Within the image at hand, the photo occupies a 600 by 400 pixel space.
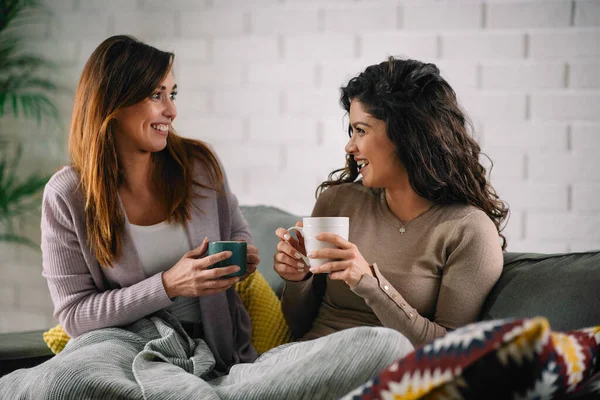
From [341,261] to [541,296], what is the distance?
42cm

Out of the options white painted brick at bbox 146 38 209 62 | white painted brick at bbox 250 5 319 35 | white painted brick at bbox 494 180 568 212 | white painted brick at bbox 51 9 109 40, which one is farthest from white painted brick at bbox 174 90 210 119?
white painted brick at bbox 494 180 568 212

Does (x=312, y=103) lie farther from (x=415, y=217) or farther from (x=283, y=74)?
(x=415, y=217)

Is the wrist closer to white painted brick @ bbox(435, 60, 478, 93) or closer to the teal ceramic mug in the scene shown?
the teal ceramic mug

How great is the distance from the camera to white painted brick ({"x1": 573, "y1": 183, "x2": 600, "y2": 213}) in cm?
216

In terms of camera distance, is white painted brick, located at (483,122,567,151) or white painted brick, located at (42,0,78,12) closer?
white painted brick, located at (483,122,567,151)

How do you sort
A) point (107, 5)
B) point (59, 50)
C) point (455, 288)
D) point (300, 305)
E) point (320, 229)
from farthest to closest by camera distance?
point (59, 50) → point (107, 5) → point (300, 305) → point (455, 288) → point (320, 229)

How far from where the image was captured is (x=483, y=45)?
224 centimetres

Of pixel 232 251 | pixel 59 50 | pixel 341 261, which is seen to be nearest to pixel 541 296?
pixel 341 261

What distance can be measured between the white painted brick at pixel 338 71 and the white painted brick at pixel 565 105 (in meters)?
0.58

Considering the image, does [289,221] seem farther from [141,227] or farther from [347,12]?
[347,12]

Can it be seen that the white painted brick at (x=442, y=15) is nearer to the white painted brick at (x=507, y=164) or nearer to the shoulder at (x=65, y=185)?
the white painted brick at (x=507, y=164)

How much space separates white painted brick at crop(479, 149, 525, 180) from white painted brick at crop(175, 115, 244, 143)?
0.93 meters

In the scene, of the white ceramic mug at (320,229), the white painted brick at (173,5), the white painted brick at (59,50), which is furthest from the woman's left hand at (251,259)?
the white painted brick at (59,50)

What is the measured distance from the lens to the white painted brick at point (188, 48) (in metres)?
2.60
